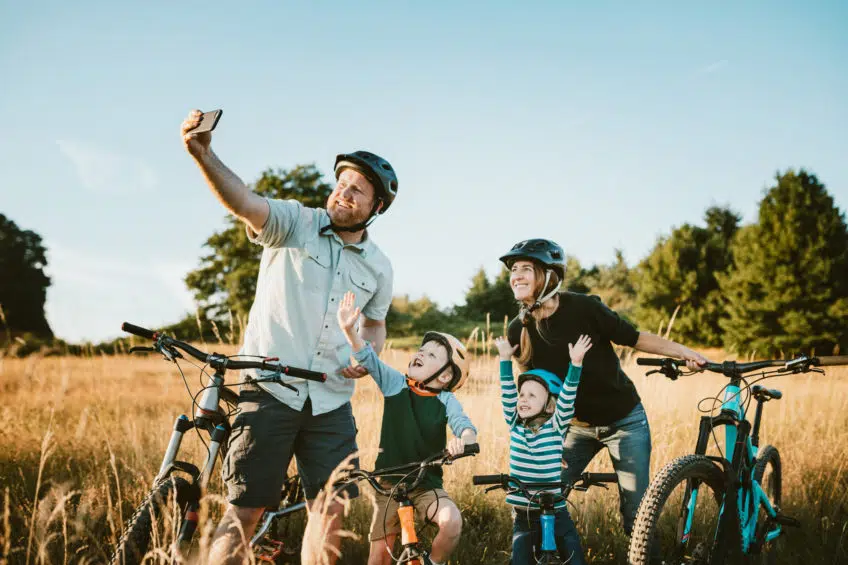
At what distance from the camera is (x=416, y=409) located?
3.14 meters

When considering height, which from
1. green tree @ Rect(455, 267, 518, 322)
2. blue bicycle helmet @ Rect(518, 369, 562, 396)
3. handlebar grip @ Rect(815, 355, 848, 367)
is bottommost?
blue bicycle helmet @ Rect(518, 369, 562, 396)

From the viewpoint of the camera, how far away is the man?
2791 millimetres

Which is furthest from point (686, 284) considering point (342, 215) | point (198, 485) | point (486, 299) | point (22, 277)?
point (22, 277)

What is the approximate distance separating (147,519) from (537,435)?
2.05m

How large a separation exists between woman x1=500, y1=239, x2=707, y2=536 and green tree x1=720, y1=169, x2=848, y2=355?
21953mm

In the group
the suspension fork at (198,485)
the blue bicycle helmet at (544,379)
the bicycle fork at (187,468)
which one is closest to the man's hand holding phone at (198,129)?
the bicycle fork at (187,468)

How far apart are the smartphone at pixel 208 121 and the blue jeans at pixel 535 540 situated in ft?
8.07

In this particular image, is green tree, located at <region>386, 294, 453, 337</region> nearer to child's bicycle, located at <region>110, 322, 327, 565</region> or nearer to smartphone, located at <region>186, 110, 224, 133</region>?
child's bicycle, located at <region>110, 322, 327, 565</region>

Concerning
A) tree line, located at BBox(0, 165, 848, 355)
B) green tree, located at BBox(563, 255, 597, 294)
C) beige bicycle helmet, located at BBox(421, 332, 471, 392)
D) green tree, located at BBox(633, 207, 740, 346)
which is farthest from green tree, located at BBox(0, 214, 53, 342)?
green tree, located at BBox(633, 207, 740, 346)

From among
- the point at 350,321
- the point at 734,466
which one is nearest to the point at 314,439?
the point at 350,321

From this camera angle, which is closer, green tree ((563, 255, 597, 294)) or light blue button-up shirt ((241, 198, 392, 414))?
light blue button-up shirt ((241, 198, 392, 414))

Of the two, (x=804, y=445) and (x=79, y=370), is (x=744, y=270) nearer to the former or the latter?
(x=804, y=445)

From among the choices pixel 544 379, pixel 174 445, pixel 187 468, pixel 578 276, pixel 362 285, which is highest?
pixel 578 276

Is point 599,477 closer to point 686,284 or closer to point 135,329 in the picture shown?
point 135,329
